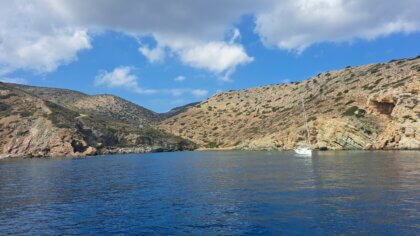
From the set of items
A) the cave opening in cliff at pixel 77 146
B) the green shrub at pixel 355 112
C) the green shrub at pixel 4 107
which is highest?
the green shrub at pixel 4 107

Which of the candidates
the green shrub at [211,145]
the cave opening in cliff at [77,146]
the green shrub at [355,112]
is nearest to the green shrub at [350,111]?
the green shrub at [355,112]

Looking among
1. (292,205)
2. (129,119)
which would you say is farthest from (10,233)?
(129,119)

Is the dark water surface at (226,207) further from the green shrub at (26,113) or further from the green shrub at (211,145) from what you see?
the green shrub at (211,145)

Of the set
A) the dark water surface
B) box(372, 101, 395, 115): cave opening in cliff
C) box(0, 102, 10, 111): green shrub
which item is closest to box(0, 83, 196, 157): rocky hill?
box(0, 102, 10, 111): green shrub

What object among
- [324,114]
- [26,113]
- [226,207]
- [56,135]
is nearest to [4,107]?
[26,113]

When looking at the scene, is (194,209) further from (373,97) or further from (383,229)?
(373,97)

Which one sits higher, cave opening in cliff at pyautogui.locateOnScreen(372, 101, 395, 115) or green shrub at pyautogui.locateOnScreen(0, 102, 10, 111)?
green shrub at pyautogui.locateOnScreen(0, 102, 10, 111)

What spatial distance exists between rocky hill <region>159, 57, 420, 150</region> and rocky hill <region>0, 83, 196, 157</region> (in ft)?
71.6

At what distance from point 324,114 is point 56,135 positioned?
86584mm

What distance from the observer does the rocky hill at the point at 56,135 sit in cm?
9888

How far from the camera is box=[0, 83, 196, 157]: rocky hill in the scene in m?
98.9

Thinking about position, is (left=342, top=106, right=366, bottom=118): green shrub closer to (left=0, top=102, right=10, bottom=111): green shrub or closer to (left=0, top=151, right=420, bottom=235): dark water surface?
(left=0, top=151, right=420, bottom=235): dark water surface

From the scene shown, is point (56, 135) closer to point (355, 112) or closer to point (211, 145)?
point (211, 145)

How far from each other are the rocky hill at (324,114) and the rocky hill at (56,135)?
21.8m
